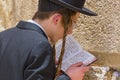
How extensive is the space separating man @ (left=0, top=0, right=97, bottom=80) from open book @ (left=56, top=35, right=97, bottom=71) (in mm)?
184

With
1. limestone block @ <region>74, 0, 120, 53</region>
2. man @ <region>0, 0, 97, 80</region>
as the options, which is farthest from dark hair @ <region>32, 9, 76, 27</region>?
limestone block @ <region>74, 0, 120, 53</region>

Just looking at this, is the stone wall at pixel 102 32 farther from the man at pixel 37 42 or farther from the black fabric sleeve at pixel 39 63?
the black fabric sleeve at pixel 39 63

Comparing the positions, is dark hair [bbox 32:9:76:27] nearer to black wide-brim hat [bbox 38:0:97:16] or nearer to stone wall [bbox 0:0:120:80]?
black wide-brim hat [bbox 38:0:97:16]

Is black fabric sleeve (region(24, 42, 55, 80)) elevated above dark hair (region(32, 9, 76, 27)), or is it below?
below

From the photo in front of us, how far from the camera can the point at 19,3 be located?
2436mm

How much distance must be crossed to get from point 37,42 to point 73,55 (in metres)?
0.36

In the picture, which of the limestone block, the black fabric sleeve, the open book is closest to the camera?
the black fabric sleeve

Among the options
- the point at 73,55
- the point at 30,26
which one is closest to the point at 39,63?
the point at 30,26

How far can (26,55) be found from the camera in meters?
1.58

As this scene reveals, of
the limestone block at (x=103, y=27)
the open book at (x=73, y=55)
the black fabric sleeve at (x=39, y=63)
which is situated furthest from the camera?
the limestone block at (x=103, y=27)

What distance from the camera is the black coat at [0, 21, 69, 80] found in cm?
156

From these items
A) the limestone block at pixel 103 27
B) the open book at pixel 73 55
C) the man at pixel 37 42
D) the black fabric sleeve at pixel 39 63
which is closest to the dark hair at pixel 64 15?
the man at pixel 37 42

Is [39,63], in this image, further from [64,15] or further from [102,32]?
[102,32]

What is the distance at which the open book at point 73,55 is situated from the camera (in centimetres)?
189
